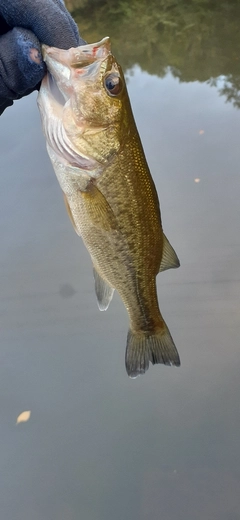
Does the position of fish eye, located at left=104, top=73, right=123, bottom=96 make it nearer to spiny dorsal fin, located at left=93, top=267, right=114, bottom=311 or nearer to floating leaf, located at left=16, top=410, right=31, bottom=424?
spiny dorsal fin, located at left=93, top=267, right=114, bottom=311

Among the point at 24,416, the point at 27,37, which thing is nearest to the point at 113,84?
the point at 27,37

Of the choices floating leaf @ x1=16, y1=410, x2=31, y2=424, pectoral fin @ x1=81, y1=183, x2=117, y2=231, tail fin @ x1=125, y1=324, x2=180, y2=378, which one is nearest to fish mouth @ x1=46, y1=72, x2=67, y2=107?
pectoral fin @ x1=81, y1=183, x2=117, y2=231

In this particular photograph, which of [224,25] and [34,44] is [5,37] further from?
[224,25]

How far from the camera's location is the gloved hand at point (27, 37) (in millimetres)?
1010

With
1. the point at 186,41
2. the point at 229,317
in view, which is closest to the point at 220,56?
the point at 186,41

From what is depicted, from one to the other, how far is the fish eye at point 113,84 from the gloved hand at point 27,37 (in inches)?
6.0

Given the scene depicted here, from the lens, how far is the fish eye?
3.54ft

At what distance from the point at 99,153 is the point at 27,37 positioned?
0.35m

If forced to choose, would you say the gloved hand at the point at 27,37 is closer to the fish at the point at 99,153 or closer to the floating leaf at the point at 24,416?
the fish at the point at 99,153

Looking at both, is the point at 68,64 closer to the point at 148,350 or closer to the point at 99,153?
the point at 99,153

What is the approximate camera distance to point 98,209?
1.14 m

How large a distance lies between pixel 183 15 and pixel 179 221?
17.7 ft

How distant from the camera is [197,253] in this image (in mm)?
2777

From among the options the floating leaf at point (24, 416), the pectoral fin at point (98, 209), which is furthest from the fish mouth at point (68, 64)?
the floating leaf at point (24, 416)
